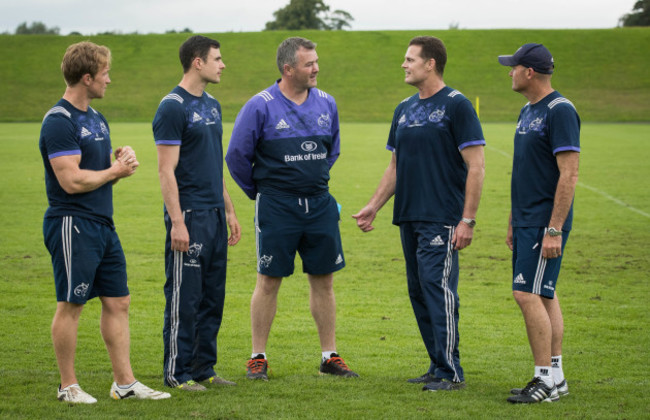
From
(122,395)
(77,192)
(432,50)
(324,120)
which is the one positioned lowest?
(122,395)

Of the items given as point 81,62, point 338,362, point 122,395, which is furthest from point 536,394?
point 81,62

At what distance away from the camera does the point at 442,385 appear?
221 inches

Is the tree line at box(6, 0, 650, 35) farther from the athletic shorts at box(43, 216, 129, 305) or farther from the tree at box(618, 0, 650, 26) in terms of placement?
the athletic shorts at box(43, 216, 129, 305)

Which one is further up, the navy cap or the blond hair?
the navy cap

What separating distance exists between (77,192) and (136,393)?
1.37 meters

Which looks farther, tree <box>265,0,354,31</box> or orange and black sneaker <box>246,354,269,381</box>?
tree <box>265,0,354,31</box>

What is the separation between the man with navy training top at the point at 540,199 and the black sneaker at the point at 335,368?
4.09 ft

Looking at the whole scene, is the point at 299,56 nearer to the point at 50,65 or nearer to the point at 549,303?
the point at 549,303

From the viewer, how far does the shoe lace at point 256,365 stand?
19.8ft

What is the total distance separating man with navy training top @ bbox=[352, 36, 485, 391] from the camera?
5.70 meters

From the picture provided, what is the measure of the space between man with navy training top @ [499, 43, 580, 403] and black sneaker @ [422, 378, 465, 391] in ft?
1.31

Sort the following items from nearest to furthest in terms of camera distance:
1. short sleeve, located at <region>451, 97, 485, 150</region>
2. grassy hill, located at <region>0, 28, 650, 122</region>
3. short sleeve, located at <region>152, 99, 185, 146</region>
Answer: short sleeve, located at <region>152, 99, 185, 146</region>
short sleeve, located at <region>451, 97, 485, 150</region>
grassy hill, located at <region>0, 28, 650, 122</region>

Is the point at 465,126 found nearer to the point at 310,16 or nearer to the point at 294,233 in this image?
the point at 294,233

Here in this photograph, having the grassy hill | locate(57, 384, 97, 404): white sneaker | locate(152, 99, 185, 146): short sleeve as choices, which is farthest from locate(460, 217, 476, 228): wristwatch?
the grassy hill
